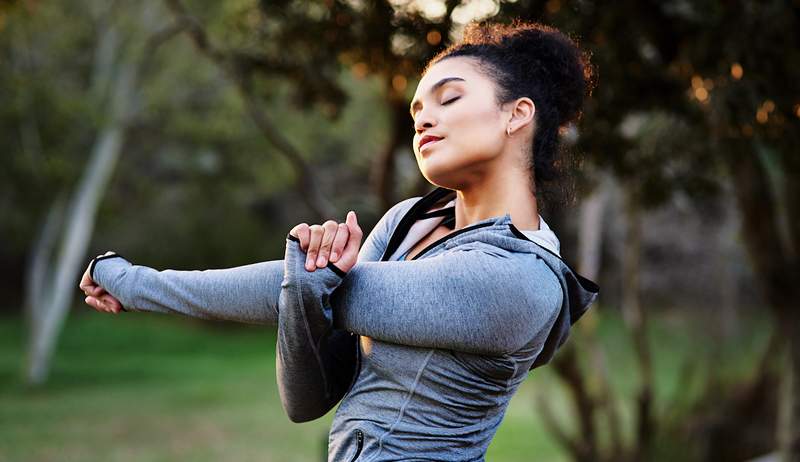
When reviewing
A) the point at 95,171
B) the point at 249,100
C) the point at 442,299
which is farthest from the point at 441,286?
the point at 95,171

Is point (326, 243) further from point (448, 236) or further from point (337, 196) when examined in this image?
point (337, 196)

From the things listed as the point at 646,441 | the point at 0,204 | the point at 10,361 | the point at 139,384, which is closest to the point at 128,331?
the point at 10,361

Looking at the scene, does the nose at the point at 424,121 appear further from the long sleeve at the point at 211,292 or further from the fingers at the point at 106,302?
the fingers at the point at 106,302

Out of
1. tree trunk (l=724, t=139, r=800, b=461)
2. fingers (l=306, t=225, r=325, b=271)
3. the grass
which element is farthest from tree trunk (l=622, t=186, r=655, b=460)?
fingers (l=306, t=225, r=325, b=271)

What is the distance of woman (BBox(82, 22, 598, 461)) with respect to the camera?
1386mm

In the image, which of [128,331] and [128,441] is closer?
[128,441]

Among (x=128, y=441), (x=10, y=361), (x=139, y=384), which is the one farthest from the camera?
(x=10, y=361)

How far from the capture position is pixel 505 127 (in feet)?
5.13

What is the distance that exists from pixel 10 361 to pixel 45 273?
3208 mm

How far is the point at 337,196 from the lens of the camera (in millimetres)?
18453

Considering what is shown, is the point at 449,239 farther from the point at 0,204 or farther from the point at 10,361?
the point at 10,361

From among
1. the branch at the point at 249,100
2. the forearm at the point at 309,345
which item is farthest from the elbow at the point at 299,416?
the branch at the point at 249,100

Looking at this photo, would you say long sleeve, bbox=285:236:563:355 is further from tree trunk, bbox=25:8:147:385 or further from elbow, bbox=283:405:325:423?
tree trunk, bbox=25:8:147:385

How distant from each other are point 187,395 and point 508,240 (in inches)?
556
